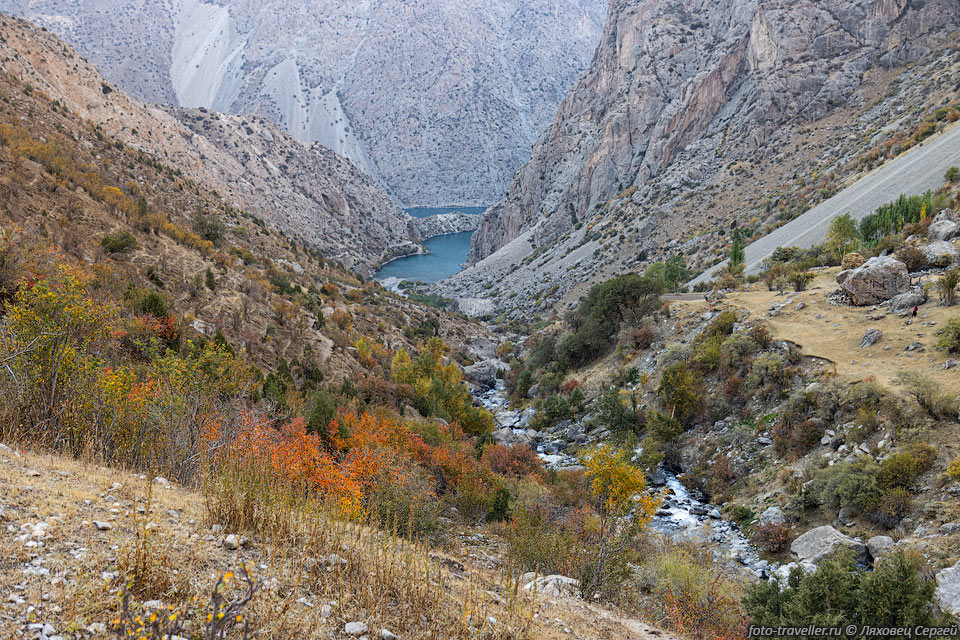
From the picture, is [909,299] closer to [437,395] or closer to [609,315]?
[609,315]

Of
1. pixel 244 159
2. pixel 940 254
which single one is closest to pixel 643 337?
pixel 940 254

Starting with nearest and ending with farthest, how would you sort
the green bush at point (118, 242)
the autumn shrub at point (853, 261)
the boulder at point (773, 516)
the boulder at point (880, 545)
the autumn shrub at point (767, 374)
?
the boulder at point (880, 545)
the boulder at point (773, 516)
the autumn shrub at point (767, 374)
the green bush at point (118, 242)
the autumn shrub at point (853, 261)

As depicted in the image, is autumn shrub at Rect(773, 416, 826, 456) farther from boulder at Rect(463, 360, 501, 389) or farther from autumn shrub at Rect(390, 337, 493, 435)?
boulder at Rect(463, 360, 501, 389)

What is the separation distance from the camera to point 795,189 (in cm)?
5159

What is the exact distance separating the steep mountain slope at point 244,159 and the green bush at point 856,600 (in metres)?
53.0

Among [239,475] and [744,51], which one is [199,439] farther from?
[744,51]

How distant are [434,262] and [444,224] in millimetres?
37773

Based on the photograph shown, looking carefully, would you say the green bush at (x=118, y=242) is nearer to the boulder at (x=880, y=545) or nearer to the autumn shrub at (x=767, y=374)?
the autumn shrub at (x=767, y=374)

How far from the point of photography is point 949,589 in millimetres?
9180

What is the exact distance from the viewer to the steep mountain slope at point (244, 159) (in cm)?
5109

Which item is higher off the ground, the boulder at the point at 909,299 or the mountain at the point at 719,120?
the mountain at the point at 719,120

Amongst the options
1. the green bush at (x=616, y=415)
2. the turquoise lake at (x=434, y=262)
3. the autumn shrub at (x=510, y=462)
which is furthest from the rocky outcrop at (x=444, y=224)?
the autumn shrub at (x=510, y=462)

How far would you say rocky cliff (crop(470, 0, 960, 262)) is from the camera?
195 feet

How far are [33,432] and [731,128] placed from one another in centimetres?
7736
